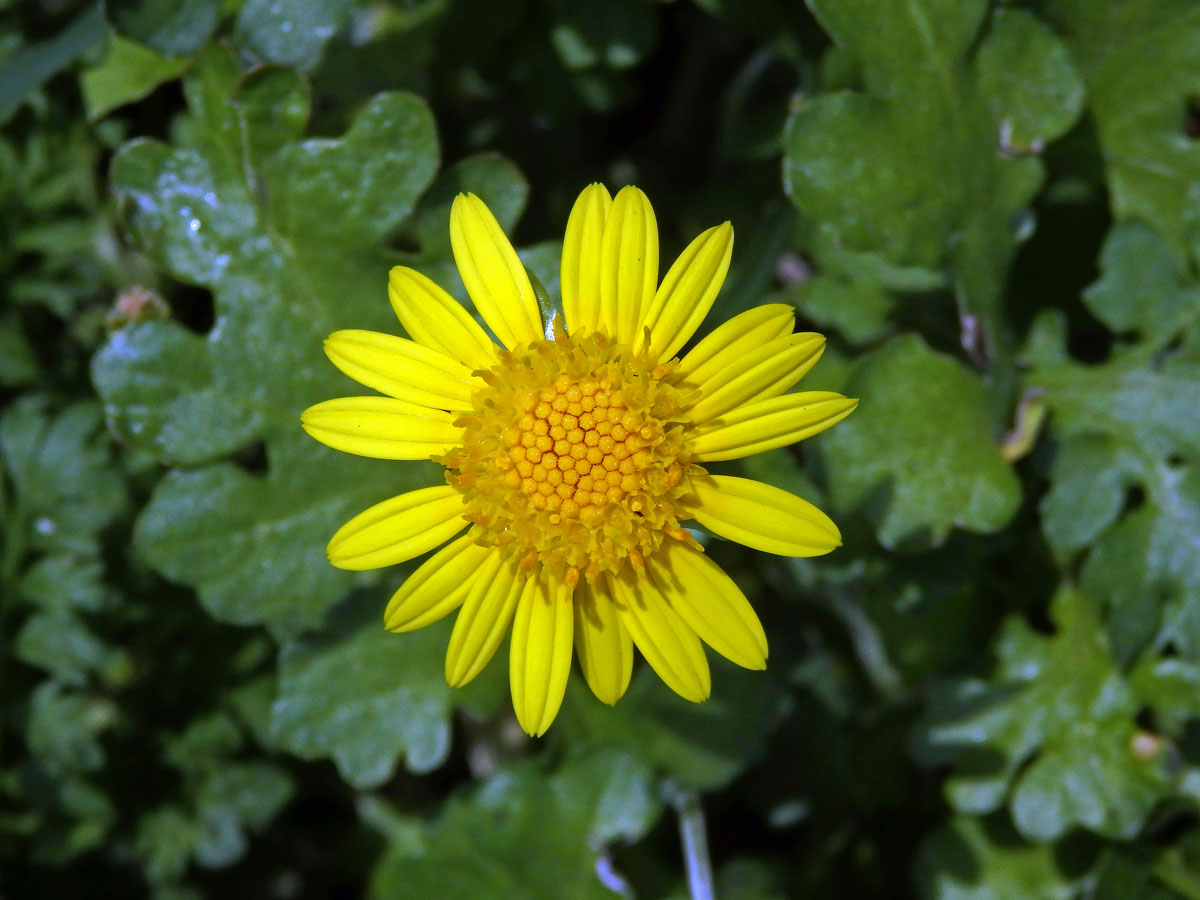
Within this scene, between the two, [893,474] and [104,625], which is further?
[104,625]

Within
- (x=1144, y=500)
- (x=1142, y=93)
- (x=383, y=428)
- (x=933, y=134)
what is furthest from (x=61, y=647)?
(x=1142, y=93)

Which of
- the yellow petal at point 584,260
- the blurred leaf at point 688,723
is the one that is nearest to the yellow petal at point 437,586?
the yellow petal at point 584,260

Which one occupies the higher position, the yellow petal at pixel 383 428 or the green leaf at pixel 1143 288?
the yellow petal at pixel 383 428

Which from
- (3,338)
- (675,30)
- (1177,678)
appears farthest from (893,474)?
(3,338)

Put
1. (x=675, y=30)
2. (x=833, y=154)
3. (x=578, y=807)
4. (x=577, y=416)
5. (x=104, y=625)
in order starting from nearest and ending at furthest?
(x=577, y=416), (x=833, y=154), (x=578, y=807), (x=104, y=625), (x=675, y=30)

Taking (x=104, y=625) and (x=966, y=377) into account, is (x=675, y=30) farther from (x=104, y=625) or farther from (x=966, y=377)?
(x=104, y=625)

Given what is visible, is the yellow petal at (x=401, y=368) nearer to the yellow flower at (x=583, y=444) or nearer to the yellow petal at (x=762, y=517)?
the yellow flower at (x=583, y=444)

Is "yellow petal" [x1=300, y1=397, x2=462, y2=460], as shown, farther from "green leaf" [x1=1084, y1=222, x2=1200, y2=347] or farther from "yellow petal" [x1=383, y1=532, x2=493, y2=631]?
"green leaf" [x1=1084, y1=222, x2=1200, y2=347]
